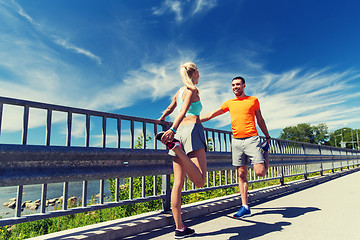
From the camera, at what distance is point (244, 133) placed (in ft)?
14.4

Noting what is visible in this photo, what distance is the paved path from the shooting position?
3203mm

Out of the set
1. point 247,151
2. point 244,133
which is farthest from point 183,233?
point 244,133

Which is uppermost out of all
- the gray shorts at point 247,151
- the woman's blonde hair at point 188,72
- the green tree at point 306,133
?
the green tree at point 306,133

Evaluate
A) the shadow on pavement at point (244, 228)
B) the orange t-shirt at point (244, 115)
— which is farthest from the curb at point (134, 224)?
the orange t-shirt at point (244, 115)

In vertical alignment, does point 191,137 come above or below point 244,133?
below

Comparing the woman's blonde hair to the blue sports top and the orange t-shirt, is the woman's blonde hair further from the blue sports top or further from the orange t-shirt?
the orange t-shirt

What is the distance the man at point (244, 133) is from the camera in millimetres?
4271

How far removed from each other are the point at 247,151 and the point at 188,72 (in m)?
1.88

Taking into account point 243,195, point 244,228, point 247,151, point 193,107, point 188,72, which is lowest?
point 244,228

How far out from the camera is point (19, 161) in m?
2.48

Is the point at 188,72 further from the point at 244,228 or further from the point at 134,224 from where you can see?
the point at 244,228

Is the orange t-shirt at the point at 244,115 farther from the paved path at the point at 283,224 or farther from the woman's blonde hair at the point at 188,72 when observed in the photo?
the woman's blonde hair at the point at 188,72

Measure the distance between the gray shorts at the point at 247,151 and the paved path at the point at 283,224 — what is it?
90cm

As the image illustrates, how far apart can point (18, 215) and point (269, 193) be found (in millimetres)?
5734
